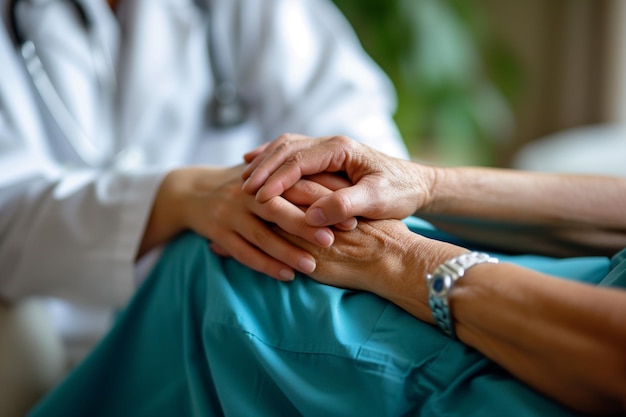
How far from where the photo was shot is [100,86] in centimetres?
97

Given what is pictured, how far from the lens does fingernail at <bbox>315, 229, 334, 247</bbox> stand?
1.86 ft

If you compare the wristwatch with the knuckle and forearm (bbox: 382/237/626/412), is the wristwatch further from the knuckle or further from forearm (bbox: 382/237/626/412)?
the knuckle

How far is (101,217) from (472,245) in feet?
1.50

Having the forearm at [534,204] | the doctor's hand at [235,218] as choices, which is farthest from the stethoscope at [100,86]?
the forearm at [534,204]

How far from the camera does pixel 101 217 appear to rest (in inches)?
29.6

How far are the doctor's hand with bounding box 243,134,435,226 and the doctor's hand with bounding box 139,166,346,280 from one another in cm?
2

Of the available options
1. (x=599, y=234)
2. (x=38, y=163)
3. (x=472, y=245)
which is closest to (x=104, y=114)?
(x=38, y=163)

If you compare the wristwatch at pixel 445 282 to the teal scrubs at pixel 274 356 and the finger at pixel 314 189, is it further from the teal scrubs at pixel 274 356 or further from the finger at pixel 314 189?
the finger at pixel 314 189

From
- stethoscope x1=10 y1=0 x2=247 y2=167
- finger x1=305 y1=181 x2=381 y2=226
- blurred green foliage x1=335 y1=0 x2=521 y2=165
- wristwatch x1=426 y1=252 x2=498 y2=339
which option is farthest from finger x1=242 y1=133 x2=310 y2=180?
blurred green foliage x1=335 y1=0 x2=521 y2=165

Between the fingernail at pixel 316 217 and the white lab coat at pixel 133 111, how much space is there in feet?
0.86

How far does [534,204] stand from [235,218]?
1.08 ft

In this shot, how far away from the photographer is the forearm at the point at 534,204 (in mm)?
658

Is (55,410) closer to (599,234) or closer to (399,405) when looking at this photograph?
(399,405)

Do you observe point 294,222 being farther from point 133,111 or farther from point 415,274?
point 133,111
